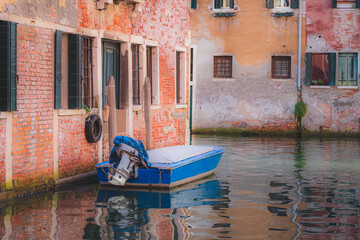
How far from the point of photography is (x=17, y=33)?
10172 millimetres

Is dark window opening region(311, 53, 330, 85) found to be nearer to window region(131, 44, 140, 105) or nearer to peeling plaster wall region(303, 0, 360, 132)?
peeling plaster wall region(303, 0, 360, 132)

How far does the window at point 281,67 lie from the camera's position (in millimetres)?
25297

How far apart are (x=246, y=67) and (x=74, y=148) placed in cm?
1436

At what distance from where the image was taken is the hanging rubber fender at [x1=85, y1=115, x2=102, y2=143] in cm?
1227

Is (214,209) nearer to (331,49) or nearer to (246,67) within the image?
(246,67)

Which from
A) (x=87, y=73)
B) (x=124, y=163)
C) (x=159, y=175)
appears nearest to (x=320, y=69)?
(x=87, y=73)

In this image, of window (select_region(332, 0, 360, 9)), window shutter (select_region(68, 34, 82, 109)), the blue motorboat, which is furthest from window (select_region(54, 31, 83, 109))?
window (select_region(332, 0, 360, 9))

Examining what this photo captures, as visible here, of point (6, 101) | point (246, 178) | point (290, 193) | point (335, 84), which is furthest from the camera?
point (335, 84)

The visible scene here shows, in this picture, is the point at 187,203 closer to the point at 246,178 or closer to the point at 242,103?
the point at 246,178

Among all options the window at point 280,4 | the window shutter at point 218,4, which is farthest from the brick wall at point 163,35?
the window at point 280,4

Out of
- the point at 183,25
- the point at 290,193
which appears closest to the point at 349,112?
the point at 183,25

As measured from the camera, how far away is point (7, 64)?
9820 mm

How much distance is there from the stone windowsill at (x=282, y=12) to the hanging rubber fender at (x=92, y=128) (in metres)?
13.9

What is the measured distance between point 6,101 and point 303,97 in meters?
16.7
